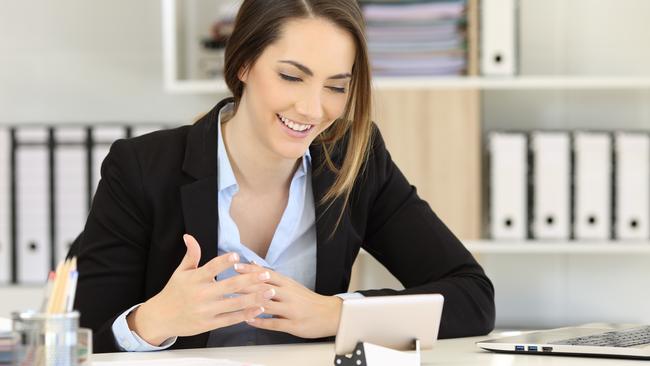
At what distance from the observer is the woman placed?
1405 millimetres

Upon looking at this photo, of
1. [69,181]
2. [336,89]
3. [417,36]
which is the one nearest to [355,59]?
[336,89]

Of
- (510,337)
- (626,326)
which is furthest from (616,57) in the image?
(510,337)

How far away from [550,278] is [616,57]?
639 mm

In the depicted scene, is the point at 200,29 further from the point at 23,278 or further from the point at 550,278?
the point at 550,278

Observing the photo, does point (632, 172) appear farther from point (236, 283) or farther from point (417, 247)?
point (236, 283)

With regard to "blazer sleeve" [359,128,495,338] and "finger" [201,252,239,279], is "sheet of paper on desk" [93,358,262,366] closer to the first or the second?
"finger" [201,252,239,279]

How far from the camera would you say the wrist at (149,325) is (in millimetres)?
1328

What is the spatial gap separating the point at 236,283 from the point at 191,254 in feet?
0.23

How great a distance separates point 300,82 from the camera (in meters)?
1.50

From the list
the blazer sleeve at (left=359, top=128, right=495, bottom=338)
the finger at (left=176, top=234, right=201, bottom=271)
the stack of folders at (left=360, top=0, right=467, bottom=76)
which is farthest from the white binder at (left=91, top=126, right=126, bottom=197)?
the finger at (left=176, top=234, right=201, bottom=271)

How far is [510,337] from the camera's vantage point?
1.42 m

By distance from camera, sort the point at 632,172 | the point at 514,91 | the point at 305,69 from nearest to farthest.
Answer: the point at 305,69 < the point at 632,172 < the point at 514,91

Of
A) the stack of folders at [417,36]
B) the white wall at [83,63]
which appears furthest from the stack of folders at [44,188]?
the stack of folders at [417,36]

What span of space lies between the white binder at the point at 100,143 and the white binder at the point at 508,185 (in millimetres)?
967
